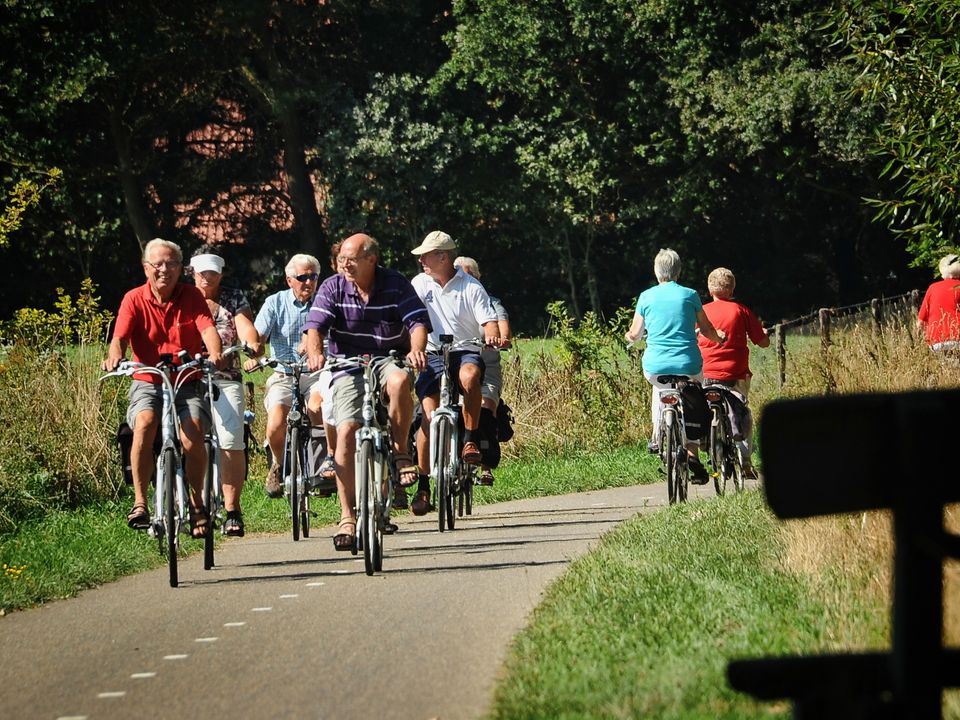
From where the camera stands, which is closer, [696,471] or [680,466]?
[680,466]

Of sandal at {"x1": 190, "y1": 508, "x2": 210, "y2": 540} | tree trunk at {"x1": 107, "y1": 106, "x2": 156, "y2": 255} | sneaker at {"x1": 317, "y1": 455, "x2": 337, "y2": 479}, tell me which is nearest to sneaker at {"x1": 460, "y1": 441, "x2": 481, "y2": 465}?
sneaker at {"x1": 317, "y1": 455, "x2": 337, "y2": 479}

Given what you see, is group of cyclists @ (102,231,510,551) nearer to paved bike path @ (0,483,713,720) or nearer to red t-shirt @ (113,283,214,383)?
red t-shirt @ (113,283,214,383)

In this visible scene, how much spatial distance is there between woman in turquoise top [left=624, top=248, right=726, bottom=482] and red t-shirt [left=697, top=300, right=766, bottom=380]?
22.7 inches

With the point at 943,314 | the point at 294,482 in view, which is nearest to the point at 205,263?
the point at 294,482

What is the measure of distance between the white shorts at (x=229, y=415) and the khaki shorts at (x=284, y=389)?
1.19 meters

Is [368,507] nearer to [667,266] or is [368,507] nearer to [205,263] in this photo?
[205,263]

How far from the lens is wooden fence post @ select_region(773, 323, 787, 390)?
1759 cm

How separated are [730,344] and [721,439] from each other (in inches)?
A: 33.9

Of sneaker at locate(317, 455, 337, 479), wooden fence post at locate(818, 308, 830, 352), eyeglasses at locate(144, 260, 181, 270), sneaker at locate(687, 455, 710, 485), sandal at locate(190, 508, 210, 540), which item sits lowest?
sandal at locate(190, 508, 210, 540)

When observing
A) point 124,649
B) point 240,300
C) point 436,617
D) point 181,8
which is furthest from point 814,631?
point 181,8

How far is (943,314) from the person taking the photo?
14539 millimetres

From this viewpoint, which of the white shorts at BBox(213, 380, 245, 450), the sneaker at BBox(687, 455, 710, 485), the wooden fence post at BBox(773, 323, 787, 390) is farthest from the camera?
the wooden fence post at BBox(773, 323, 787, 390)

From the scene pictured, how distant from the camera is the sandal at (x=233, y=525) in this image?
1067cm

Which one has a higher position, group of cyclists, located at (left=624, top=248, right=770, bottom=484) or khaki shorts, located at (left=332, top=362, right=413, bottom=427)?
group of cyclists, located at (left=624, top=248, right=770, bottom=484)
